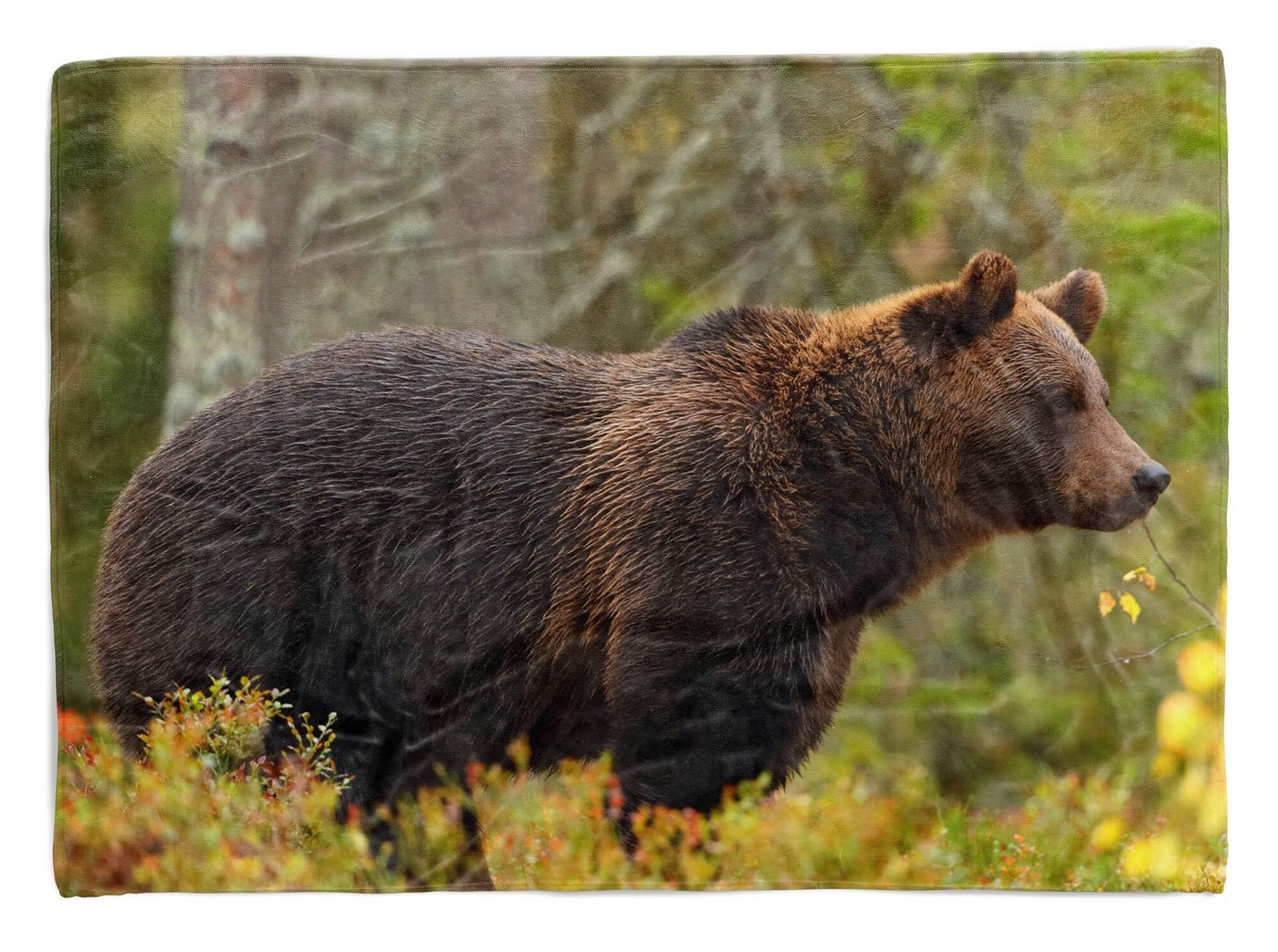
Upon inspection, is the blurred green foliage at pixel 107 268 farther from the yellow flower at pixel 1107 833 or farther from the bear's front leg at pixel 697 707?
the yellow flower at pixel 1107 833

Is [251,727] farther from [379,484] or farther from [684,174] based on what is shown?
[684,174]

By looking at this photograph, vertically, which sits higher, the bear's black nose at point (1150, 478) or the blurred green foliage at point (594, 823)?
the bear's black nose at point (1150, 478)

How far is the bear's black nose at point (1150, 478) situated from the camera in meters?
4.66

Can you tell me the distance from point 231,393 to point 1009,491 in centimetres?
Answer: 327

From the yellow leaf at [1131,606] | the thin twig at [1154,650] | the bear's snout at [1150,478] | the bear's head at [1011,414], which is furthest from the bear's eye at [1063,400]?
the thin twig at [1154,650]

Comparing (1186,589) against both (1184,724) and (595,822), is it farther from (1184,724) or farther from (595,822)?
(595,822)

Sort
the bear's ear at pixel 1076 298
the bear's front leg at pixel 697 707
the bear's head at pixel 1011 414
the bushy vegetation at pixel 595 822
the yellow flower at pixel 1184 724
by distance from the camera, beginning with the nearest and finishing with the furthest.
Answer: the bear's front leg at pixel 697 707 → the bear's head at pixel 1011 414 → the bushy vegetation at pixel 595 822 → the bear's ear at pixel 1076 298 → the yellow flower at pixel 1184 724

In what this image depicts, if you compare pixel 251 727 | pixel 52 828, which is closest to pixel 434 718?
pixel 251 727

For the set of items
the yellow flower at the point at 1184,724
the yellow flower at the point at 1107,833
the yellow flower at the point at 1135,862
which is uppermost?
the yellow flower at the point at 1184,724

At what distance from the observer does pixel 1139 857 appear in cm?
513

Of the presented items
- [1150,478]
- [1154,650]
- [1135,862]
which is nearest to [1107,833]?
[1135,862]

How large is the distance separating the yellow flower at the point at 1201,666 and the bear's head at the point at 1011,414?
0.82 m

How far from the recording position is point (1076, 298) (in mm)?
5059

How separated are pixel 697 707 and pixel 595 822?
2.28 ft
